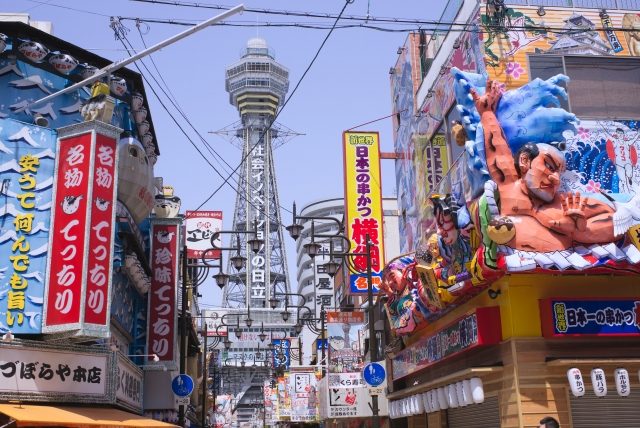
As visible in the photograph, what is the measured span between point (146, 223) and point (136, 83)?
5472mm

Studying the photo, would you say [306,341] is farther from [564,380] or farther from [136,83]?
[564,380]

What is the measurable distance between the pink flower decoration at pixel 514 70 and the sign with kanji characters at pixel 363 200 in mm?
11603

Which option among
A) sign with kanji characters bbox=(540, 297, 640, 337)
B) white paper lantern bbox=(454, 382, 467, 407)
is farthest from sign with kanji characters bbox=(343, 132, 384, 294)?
sign with kanji characters bbox=(540, 297, 640, 337)

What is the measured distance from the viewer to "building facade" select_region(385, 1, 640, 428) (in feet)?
47.2

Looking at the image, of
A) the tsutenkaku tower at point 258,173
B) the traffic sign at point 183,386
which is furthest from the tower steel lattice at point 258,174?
the traffic sign at point 183,386

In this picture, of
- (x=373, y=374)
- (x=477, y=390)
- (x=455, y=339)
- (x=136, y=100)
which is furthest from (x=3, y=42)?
(x=477, y=390)

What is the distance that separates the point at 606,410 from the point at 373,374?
6686 millimetres

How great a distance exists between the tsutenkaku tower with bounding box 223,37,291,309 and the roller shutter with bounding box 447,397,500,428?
14094 cm

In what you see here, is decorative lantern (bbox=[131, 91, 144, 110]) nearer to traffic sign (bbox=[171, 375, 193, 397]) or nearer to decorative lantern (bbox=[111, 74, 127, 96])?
decorative lantern (bbox=[111, 74, 127, 96])

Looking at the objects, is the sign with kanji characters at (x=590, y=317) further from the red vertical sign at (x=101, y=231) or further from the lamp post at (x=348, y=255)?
the red vertical sign at (x=101, y=231)

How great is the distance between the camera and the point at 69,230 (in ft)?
49.4

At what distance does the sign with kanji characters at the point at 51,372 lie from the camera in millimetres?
14195

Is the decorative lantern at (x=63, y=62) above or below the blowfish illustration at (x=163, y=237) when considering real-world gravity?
above

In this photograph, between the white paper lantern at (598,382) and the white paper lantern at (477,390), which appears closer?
the white paper lantern at (598,382)
